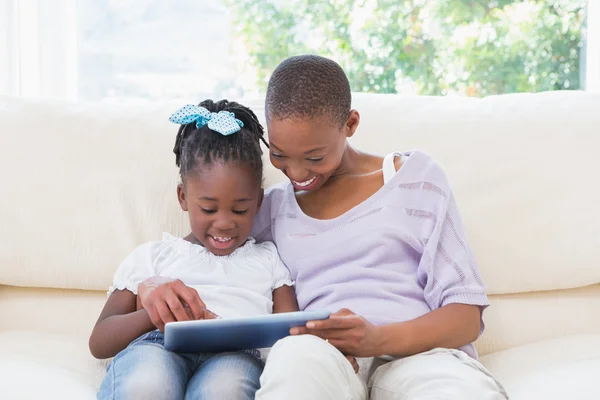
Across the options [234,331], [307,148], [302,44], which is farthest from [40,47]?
[234,331]

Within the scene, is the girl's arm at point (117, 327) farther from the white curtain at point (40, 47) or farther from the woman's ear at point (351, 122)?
the white curtain at point (40, 47)

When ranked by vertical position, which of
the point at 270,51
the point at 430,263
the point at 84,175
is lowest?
the point at 430,263

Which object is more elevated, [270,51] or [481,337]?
[270,51]

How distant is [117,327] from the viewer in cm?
150

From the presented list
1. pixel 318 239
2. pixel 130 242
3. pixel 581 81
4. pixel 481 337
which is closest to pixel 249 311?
pixel 318 239

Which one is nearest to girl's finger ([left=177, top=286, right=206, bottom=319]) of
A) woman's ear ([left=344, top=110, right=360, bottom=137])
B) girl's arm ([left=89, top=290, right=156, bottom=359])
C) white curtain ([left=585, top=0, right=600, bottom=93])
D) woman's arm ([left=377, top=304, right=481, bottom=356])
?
girl's arm ([left=89, top=290, right=156, bottom=359])

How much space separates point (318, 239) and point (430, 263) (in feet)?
0.77

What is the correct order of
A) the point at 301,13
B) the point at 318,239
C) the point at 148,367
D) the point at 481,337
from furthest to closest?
1. the point at 301,13
2. the point at 481,337
3. the point at 318,239
4. the point at 148,367

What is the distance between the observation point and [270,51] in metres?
2.71

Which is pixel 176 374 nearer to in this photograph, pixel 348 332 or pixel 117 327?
pixel 117 327

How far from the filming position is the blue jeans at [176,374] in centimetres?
132

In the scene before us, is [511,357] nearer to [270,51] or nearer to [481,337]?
[481,337]

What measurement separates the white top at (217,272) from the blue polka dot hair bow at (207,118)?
0.80ft

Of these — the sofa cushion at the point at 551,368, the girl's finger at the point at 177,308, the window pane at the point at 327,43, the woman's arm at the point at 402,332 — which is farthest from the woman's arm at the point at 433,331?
the window pane at the point at 327,43
